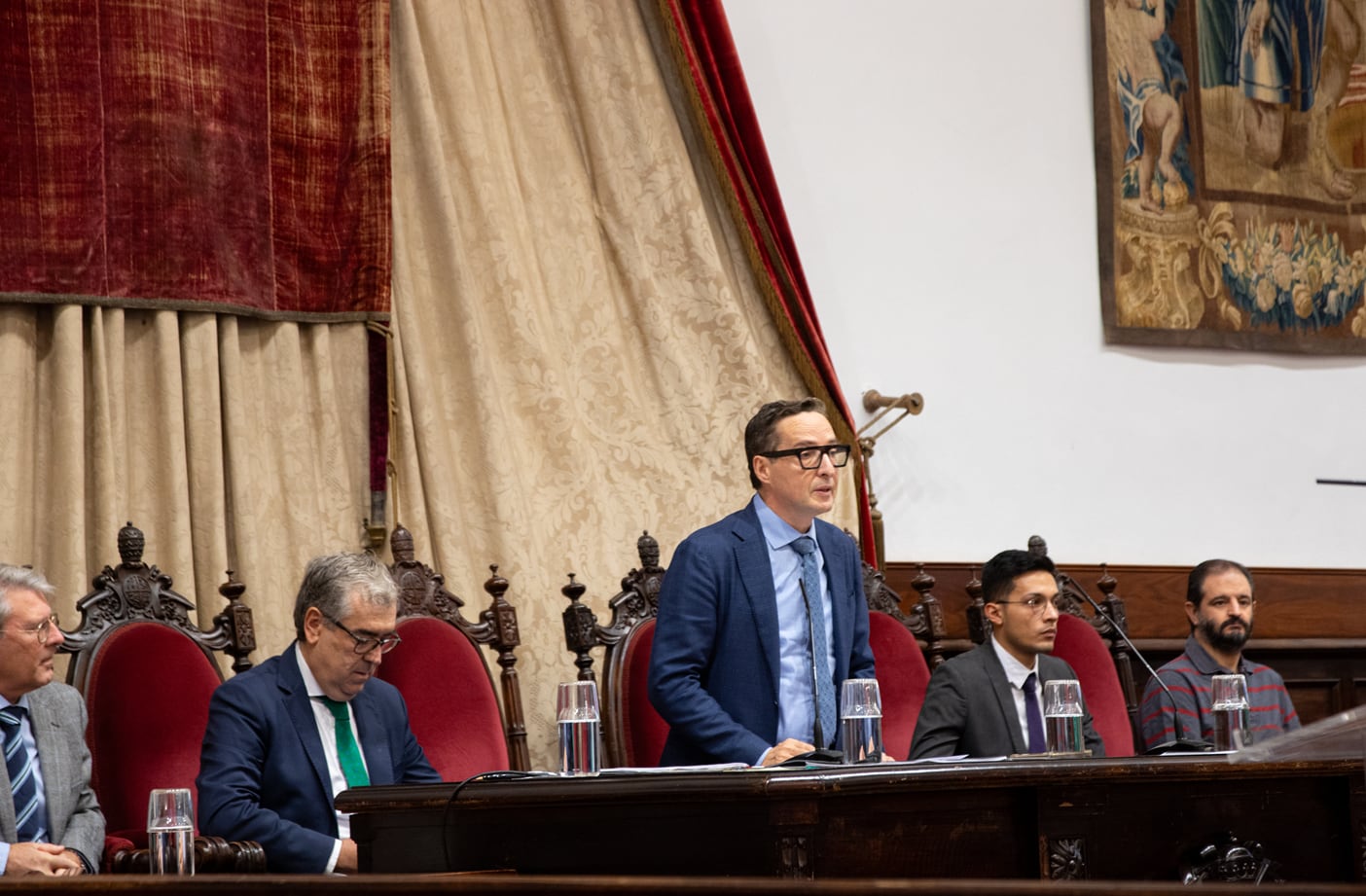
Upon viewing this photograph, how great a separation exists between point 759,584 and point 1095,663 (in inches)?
67.4

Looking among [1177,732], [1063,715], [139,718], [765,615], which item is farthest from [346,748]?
[1177,732]

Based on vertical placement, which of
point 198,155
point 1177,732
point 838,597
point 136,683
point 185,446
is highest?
point 198,155

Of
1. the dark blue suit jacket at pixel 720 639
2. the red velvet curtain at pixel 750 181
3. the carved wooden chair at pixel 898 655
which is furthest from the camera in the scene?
the red velvet curtain at pixel 750 181

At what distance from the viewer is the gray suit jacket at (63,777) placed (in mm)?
3564

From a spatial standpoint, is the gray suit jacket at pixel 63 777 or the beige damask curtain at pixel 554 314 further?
the beige damask curtain at pixel 554 314

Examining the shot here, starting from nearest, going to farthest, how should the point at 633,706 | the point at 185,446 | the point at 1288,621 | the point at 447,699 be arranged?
1. the point at 447,699
2. the point at 633,706
3. the point at 185,446
4. the point at 1288,621

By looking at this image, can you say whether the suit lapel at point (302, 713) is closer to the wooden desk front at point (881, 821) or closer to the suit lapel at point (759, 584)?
the wooden desk front at point (881, 821)

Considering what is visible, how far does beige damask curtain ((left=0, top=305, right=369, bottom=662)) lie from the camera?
→ 4629mm

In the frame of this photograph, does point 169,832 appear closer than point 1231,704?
Yes

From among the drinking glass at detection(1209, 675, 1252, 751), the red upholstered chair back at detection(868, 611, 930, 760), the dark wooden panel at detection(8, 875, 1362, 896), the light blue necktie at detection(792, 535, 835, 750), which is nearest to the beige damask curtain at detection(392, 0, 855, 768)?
the red upholstered chair back at detection(868, 611, 930, 760)

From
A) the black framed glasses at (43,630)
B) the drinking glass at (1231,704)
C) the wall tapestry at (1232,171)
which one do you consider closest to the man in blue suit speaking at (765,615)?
the drinking glass at (1231,704)

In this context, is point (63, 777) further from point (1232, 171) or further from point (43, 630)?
point (1232, 171)

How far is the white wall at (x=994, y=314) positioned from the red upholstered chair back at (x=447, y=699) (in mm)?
2115

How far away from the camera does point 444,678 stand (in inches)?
178
